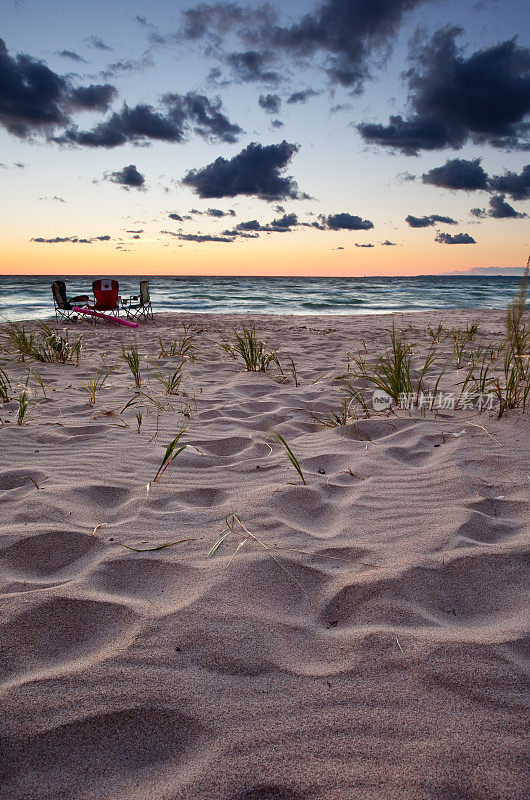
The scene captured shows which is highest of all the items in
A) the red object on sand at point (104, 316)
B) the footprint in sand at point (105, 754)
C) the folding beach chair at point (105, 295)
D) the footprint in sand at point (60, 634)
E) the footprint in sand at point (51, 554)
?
the folding beach chair at point (105, 295)

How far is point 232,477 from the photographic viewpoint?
2.36m

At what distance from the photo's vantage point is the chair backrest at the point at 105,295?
34.8 ft

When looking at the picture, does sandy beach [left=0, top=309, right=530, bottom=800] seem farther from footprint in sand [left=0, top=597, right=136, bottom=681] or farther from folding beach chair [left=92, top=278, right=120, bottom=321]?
folding beach chair [left=92, top=278, right=120, bottom=321]

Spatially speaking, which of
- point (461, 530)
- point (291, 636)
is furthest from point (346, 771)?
point (461, 530)

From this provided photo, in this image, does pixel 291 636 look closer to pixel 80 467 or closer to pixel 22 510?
pixel 22 510

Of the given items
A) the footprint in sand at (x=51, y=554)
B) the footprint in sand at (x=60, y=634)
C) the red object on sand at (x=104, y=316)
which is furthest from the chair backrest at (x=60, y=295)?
the footprint in sand at (x=60, y=634)

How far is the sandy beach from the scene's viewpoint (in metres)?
0.98

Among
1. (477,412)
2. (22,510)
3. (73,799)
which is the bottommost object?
(73,799)

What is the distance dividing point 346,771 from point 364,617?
1.52 feet

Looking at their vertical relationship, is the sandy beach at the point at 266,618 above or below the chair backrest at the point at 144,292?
below

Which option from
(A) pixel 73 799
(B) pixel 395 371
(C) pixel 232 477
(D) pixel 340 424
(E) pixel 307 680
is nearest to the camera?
(A) pixel 73 799

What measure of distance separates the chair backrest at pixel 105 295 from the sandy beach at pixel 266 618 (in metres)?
8.50

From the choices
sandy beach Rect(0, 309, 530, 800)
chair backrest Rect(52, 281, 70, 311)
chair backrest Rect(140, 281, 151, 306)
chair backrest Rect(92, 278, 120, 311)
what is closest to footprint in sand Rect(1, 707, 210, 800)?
sandy beach Rect(0, 309, 530, 800)

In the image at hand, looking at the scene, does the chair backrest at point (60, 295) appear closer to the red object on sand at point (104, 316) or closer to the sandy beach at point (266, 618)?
the red object on sand at point (104, 316)
